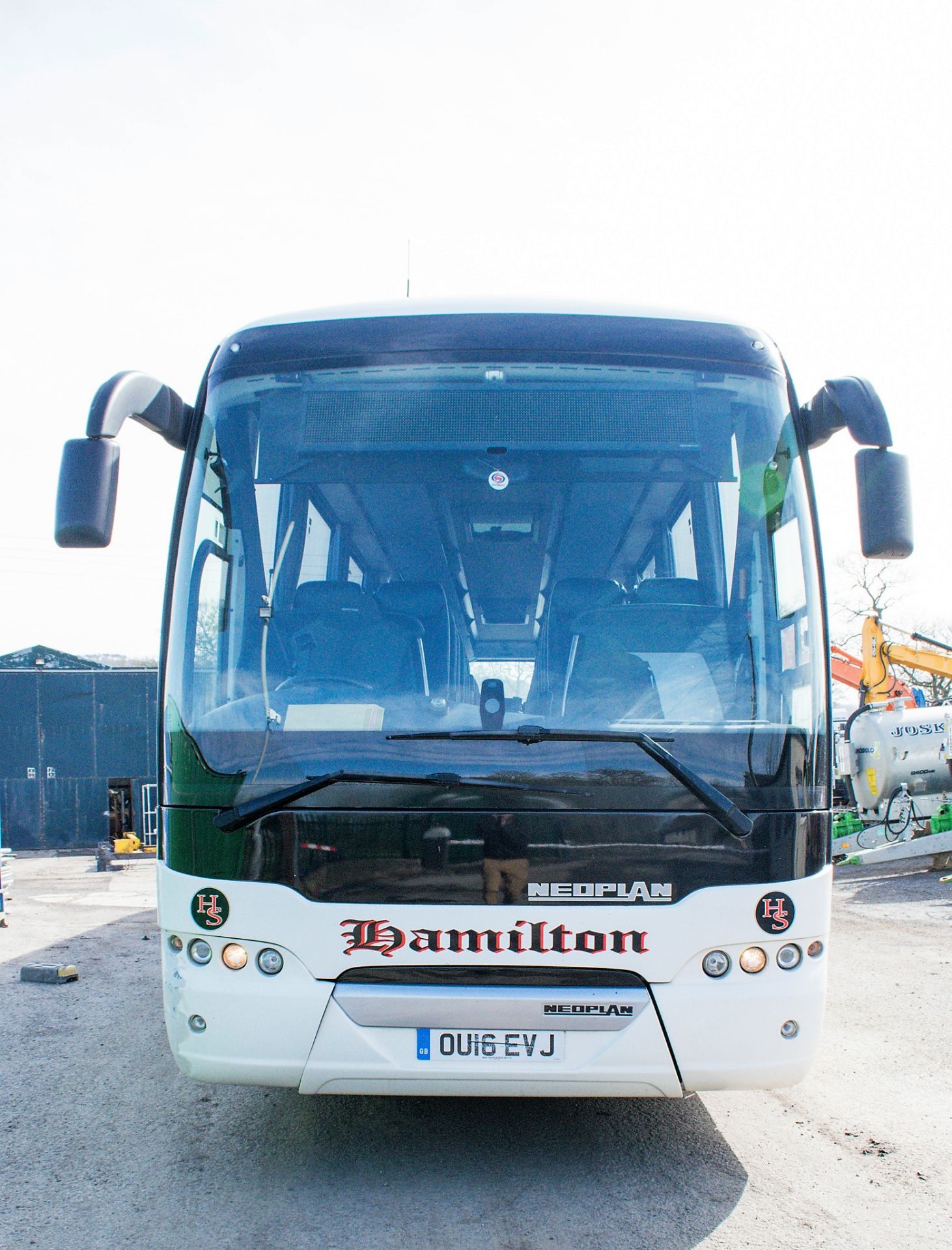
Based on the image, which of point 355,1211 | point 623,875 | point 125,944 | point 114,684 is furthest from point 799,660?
point 114,684

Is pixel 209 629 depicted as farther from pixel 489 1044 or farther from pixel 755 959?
pixel 755 959

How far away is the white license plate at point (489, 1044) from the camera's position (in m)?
3.23

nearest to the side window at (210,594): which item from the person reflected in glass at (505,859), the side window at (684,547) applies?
the person reflected in glass at (505,859)

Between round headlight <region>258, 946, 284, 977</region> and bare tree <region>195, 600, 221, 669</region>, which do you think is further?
bare tree <region>195, 600, 221, 669</region>

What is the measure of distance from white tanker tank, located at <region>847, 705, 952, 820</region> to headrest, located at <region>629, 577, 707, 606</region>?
1428 cm

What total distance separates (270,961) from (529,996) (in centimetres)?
84

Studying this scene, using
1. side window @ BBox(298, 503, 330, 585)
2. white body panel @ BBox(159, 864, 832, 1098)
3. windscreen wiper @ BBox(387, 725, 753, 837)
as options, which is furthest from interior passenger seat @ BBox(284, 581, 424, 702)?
white body panel @ BBox(159, 864, 832, 1098)

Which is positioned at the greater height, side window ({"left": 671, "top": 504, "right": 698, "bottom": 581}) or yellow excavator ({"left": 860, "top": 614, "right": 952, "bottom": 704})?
side window ({"left": 671, "top": 504, "right": 698, "bottom": 581})

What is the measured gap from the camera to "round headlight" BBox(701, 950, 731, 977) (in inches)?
129

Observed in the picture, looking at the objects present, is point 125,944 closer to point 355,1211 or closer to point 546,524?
point 355,1211

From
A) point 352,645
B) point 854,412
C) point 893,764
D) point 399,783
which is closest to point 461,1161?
point 399,783

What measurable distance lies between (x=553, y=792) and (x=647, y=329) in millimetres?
1759

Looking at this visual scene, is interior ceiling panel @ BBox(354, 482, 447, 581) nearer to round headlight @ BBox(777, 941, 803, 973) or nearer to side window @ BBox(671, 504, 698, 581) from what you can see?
side window @ BBox(671, 504, 698, 581)

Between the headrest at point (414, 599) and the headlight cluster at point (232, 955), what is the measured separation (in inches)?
47.1
